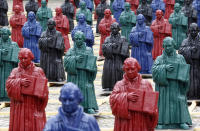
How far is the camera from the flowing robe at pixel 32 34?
92.1 ft

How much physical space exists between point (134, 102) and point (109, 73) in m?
8.28

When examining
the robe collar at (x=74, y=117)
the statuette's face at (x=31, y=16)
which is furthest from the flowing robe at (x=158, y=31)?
the robe collar at (x=74, y=117)

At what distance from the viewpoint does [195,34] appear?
842 inches

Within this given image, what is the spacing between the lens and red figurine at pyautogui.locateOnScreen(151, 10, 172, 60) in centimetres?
2834

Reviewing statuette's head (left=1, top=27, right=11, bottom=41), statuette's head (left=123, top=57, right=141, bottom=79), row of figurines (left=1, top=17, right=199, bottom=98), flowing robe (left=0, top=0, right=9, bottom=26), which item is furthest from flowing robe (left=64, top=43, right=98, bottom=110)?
flowing robe (left=0, top=0, right=9, bottom=26)

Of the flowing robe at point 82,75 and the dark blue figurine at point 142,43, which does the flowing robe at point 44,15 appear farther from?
the flowing robe at point 82,75

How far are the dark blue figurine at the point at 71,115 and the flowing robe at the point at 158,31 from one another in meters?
16.8

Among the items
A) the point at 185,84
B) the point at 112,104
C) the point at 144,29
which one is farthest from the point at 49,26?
the point at 112,104

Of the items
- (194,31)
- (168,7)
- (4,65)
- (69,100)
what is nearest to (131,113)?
(69,100)

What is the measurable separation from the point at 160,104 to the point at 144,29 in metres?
7.71

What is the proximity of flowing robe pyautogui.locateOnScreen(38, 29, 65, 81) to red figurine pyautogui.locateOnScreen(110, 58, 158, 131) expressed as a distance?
30.4 ft

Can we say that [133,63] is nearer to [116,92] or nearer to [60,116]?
[116,92]

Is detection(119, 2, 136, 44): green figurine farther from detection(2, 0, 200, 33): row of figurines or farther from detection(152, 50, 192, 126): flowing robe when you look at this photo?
detection(152, 50, 192, 126): flowing robe

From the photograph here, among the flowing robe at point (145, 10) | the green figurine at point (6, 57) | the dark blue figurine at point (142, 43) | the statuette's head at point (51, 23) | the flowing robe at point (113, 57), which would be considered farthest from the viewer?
the flowing robe at point (145, 10)
